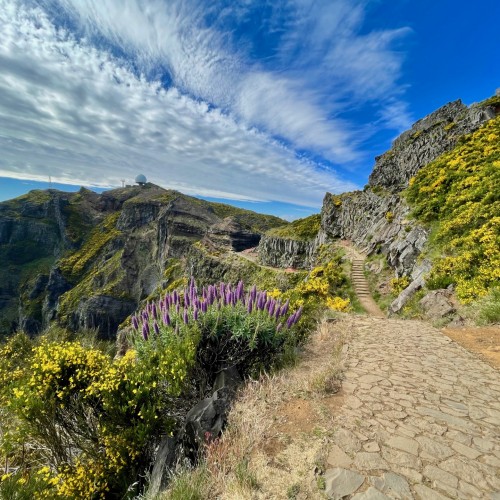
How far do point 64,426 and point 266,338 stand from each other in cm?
415

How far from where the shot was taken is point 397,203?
30.8 m

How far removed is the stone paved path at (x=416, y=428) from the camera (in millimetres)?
2941

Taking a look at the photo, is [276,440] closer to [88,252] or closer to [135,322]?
[135,322]

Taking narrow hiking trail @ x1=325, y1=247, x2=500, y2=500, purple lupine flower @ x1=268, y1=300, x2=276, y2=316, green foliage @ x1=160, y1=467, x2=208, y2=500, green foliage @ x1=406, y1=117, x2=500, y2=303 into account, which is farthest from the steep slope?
green foliage @ x1=160, y1=467, x2=208, y2=500

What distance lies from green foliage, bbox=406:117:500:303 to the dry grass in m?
8.59

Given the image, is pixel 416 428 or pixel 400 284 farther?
pixel 400 284

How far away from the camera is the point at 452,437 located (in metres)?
3.71

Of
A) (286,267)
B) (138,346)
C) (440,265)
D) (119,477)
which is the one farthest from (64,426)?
(286,267)

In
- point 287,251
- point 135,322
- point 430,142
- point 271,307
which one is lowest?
point 287,251

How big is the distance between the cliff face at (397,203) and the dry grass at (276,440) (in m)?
14.2

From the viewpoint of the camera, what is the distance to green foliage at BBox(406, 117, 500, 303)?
11.1 meters

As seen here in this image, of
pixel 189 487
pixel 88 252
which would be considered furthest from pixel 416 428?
pixel 88 252

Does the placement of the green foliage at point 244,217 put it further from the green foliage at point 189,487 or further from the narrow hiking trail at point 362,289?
the green foliage at point 189,487

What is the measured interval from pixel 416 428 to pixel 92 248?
15280cm
